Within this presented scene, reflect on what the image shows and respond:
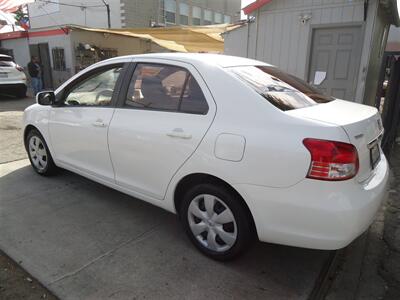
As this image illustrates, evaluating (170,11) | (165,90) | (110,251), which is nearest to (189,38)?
(165,90)

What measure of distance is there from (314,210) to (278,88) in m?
1.04

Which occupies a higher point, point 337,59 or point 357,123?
point 337,59

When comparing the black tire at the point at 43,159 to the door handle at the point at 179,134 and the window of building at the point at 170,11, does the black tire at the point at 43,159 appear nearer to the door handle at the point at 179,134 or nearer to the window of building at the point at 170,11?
the door handle at the point at 179,134

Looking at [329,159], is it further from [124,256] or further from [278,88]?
[124,256]

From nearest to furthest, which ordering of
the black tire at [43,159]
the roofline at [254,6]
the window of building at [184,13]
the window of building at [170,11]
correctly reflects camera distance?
the black tire at [43,159], the roofline at [254,6], the window of building at [170,11], the window of building at [184,13]

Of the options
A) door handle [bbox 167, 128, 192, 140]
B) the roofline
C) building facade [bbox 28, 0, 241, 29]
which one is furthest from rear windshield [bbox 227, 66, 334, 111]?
building facade [bbox 28, 0, 241, 29]

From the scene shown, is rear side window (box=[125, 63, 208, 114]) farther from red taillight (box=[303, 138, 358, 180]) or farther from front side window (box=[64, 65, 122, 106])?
red taillight (box=[303, 138, 358, 180])

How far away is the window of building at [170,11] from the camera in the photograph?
24002mm

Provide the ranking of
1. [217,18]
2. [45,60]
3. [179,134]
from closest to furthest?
[179,134], [45,60], [217,18]

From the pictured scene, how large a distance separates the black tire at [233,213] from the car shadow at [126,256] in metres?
0.10

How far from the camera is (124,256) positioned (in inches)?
112

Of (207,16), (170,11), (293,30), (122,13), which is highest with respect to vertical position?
(207,16)

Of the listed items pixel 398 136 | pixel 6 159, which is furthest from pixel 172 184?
pixel 398 136

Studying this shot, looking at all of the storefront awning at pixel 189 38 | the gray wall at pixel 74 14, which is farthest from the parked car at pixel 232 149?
the gray wall at pixel 74 14
